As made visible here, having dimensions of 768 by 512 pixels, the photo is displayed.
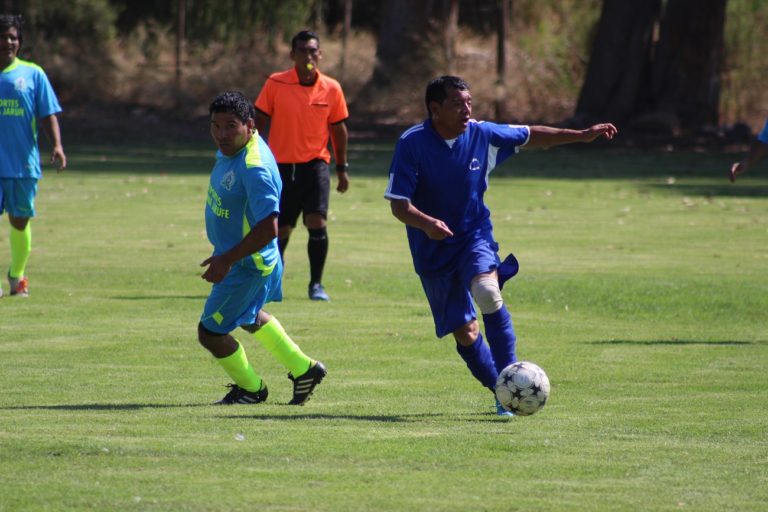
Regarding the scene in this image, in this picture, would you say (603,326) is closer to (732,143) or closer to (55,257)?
(55,257)

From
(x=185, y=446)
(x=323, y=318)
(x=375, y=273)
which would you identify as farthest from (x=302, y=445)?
(x=375, y=273)

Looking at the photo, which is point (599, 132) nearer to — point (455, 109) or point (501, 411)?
point (455, 109)

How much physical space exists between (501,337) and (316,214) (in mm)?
5550

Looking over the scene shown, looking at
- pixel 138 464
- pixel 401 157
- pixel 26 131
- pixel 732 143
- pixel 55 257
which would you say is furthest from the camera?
pixel 732 143

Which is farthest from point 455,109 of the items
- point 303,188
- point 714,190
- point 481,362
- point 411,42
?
point 411,42

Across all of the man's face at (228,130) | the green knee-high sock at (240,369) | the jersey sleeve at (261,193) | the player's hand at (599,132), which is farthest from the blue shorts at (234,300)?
the player's hand at (599,132)

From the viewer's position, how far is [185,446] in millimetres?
6895

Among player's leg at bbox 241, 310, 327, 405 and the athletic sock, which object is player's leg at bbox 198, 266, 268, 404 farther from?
the athletic sock

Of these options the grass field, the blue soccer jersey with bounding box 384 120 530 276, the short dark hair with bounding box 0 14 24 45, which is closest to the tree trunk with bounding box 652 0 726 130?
the grass field

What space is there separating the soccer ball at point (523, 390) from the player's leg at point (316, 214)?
5.67 meters

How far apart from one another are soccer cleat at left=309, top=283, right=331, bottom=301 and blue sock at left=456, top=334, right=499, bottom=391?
513 cm

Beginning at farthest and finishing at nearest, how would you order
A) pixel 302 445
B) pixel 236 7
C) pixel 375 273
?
pixel 236 7 < pixel 375 273 < pixel 302 445

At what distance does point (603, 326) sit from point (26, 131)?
5.02m

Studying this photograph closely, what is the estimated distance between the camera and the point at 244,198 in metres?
8.16
